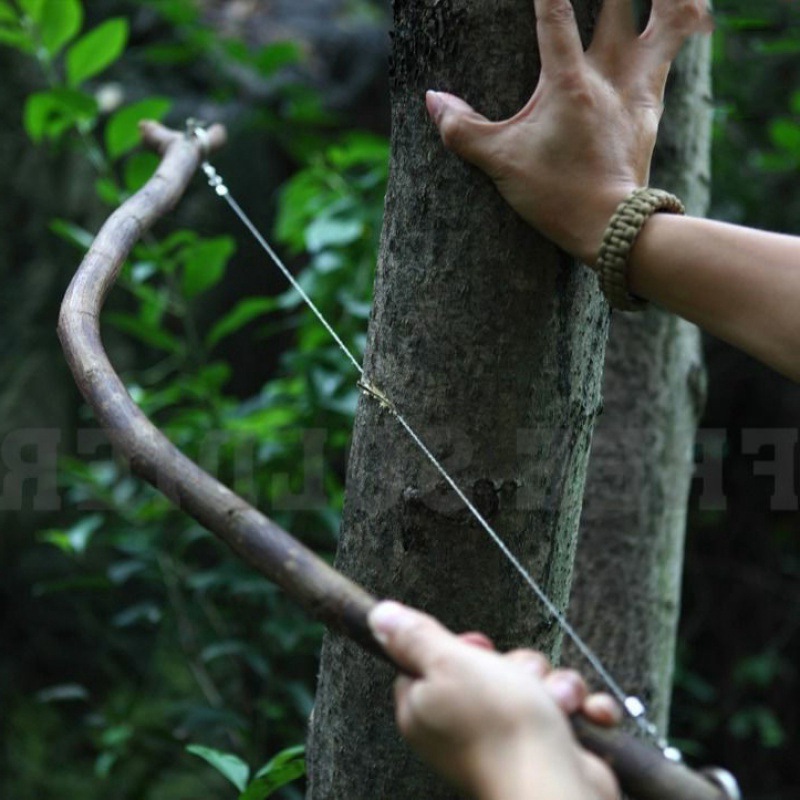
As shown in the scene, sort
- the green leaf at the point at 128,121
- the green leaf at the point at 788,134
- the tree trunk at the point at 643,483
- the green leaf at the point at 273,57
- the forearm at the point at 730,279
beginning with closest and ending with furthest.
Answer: the forearm at the point at 730,279
the tree trunk at the point at 643,483
the green leaf at the point at 128,121
the green leaf at the point at 788,134
the green leaf at the point at 273,57

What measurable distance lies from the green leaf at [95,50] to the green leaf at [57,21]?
33 millimetres

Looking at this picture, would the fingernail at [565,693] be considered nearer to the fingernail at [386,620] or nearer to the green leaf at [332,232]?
the fingernail at [386,620]

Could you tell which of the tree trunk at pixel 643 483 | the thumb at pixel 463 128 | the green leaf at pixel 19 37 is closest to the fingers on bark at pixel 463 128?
the thumb at pixel 463 128

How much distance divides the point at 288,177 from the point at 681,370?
189 centimetres

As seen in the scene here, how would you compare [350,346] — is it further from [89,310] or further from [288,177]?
[288,177]

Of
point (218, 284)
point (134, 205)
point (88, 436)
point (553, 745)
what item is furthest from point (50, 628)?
point (553, 745)

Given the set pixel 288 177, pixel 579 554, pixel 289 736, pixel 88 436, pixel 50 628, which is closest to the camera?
pixel 579 554

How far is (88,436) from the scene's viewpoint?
2.56m

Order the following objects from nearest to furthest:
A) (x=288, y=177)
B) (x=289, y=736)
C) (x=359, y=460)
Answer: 1. (x=359, y=460)
2. (x=289, y=736)
3. (x=288, y=177)

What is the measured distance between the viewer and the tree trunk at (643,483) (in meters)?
1.42

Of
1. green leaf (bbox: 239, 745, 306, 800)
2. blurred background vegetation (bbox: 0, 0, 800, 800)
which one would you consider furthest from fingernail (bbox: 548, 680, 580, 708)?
blurred background vegetation (bbox: 0, 0, 800, 800)

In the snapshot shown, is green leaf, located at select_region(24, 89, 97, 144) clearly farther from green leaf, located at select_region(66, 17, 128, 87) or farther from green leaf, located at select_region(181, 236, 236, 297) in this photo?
green leaf, located at select_region(181, 236, 236, 297)

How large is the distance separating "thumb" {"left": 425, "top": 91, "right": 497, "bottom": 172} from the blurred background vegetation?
937 millimetres

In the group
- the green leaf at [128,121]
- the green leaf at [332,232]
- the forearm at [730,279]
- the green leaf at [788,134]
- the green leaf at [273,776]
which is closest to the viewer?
the forearm at [730,279]
